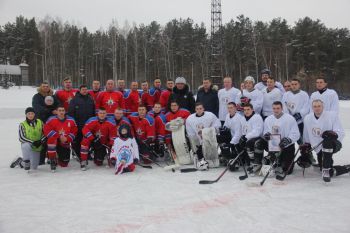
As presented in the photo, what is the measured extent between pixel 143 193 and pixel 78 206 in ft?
2.56

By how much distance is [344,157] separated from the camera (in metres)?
5.90

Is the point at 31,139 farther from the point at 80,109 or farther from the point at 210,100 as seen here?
the point at 210,100

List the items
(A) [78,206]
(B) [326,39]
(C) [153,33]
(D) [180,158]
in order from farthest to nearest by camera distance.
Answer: (C) [153,33]
(B) [326,39]
(D) [180,158]
(A) [78,206]

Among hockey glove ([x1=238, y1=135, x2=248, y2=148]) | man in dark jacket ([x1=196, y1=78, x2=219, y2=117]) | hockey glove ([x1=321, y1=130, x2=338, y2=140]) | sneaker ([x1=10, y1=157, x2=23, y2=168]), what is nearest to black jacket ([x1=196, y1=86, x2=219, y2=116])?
man in dark jacket ([x1=196, y1=78, x2=219, y2=117])

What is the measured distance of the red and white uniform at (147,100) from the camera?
6.62 m

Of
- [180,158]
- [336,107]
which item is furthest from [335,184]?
[180,158]

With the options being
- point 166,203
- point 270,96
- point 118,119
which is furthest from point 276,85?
point 166,203

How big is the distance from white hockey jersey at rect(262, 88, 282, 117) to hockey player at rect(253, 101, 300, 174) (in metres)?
0.69

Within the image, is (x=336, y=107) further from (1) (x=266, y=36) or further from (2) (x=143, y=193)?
(1) (x=266, y=36)

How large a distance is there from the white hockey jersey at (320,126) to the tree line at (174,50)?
26549mm

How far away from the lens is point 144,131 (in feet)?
19.0

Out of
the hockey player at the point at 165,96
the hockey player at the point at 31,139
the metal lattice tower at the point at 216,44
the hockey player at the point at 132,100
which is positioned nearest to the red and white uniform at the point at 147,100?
the hockey player at the point at 132,100

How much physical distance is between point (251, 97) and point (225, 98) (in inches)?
21.9

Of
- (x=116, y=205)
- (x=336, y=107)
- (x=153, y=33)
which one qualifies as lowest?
(x=116, y=205)
